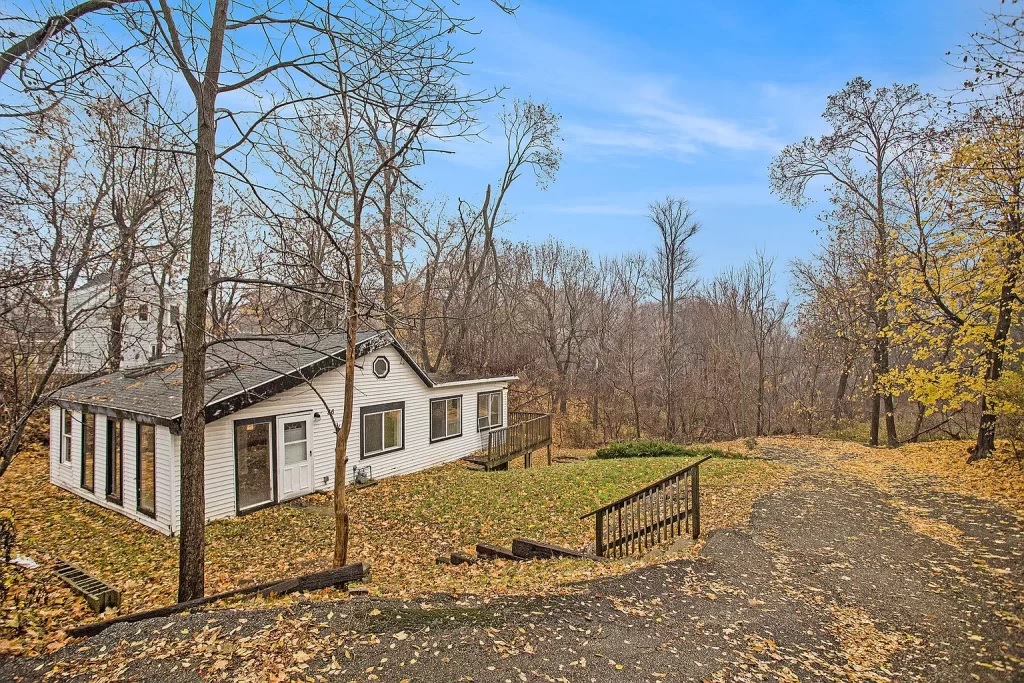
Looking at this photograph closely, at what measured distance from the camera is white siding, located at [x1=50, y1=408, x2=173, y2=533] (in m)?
9.26

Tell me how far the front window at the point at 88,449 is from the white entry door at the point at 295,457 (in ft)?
14.4

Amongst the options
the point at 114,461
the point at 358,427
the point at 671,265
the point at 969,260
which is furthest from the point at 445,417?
the point at 671,265

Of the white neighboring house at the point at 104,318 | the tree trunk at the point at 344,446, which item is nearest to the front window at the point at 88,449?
the white neighboring house at the point at 104,318

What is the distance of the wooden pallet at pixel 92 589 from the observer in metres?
5.78

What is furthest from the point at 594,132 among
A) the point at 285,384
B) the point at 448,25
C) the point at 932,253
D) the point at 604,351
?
the point at 448,25

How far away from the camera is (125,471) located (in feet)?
33.4

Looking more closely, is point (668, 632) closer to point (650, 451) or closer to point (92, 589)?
point (92, 589)

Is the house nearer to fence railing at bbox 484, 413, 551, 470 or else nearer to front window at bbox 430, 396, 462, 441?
front window at bbox 430, 396, 462, 441

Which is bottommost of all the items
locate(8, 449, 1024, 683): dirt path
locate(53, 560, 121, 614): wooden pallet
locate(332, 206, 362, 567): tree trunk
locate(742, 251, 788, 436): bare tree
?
locate(53, 560, 121, 614): wooden pallet

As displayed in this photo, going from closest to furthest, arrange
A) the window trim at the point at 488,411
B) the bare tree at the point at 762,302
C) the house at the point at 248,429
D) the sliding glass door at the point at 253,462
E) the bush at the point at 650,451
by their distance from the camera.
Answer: the house at the point at 248,429 < the sliding glass door at the point at 253,462 < the bush at the point at 650,451 < the window trim at the point at 488,411 < the bare tree at the point at 762,302

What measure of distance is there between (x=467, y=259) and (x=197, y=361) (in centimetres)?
1909

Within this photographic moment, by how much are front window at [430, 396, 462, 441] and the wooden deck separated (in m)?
1.11

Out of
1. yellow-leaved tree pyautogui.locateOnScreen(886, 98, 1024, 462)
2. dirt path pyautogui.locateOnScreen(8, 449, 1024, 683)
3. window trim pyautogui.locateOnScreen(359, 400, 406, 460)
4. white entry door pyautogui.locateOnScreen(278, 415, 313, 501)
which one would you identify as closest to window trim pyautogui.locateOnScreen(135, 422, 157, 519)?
white entry door pyautogui.locateOnScreen(278, 415, 313, 501)

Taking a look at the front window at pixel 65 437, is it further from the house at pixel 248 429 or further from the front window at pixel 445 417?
the front window at pixel 445 417
